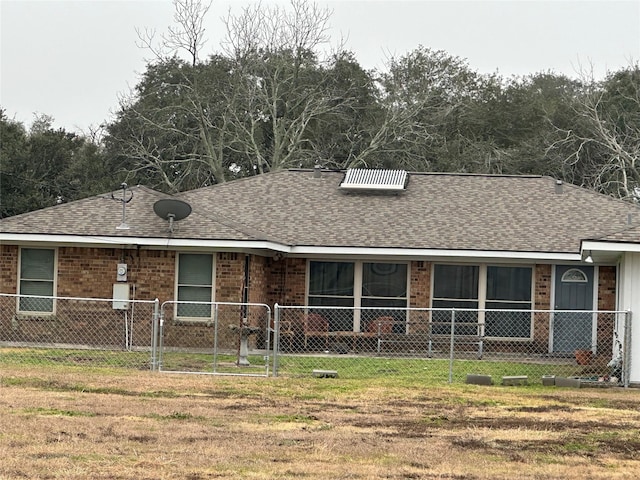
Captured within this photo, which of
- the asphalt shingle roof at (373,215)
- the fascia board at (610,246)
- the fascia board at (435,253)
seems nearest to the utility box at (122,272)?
the asphalt shingle roof at (373,215)

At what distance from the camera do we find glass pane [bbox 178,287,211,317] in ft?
78.7

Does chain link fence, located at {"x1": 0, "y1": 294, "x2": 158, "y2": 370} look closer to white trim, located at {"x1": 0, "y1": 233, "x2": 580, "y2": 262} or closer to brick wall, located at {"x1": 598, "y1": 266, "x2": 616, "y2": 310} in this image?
white trim, located at {"x1": 0, "y1": 233, "x2": 580, "y2": 262}

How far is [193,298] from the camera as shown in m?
24.1

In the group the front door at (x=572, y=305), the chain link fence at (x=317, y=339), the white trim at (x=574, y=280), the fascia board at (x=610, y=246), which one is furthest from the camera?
the white trim at (x=574, y=280)

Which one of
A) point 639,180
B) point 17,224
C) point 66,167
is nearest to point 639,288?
point 17,224

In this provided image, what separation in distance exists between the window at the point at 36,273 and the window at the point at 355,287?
565 centimetres

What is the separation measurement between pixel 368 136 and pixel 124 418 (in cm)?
3532

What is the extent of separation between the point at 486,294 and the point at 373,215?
3375mm

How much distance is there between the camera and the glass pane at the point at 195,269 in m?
24.1

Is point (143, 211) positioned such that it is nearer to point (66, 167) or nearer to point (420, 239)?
point (420, 239)

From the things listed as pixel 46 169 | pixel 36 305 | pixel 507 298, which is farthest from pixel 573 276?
pixel 46 169

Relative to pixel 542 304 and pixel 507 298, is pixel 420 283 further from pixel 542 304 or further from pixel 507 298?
pixel 542 304

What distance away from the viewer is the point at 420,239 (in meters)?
25.5

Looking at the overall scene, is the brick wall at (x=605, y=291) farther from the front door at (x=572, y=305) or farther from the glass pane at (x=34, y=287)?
the glass pane at (x=34, y=287)
